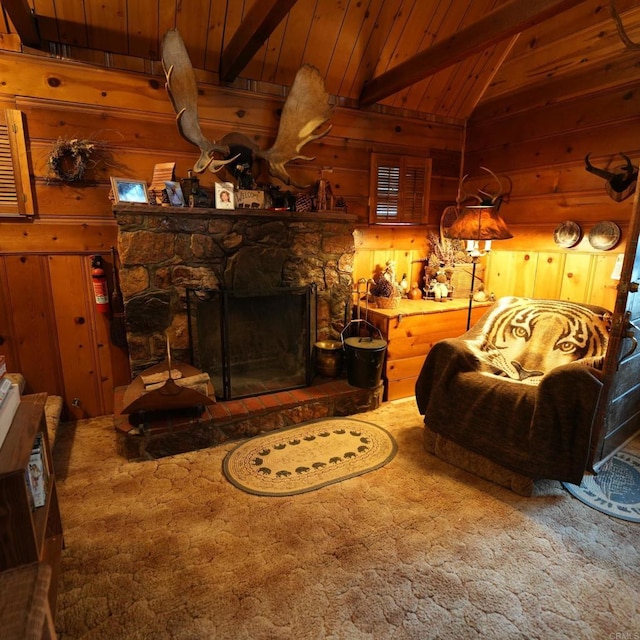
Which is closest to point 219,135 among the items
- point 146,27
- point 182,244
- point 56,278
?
point 146,27

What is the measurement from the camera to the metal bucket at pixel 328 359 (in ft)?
10.5

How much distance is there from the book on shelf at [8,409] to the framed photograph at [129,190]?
1.54 meters

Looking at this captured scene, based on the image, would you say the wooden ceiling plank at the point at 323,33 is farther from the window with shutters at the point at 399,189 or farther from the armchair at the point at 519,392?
the armchair at the point at 519,392

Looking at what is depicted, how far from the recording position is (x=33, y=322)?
273 cm

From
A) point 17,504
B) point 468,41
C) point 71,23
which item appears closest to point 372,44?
point 468,41

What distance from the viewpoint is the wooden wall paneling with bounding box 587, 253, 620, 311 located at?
2.92 m

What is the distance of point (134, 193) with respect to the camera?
2.63m

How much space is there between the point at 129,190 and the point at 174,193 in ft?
0.93

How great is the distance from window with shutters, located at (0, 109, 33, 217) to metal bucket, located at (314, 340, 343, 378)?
217 centimetres

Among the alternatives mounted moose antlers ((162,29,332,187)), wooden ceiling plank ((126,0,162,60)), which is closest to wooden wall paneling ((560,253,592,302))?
mounted moose antlers ((162,29,332,187))

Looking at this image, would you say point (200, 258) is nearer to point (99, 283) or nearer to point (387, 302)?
point (99, 283)

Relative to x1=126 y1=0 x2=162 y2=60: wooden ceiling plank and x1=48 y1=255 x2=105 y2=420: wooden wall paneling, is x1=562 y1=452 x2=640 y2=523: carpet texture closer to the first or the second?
x1=48 y1=255 x2=105 y2=420: wooden wall paneling

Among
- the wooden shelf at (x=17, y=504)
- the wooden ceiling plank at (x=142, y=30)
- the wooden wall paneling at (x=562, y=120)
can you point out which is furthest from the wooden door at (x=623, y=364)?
the wooden ceiling plank at (x=142, y=30)

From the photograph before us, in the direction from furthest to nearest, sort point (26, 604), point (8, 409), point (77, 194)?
point (77, 194) → point (8, 409) → point (26, 604)
